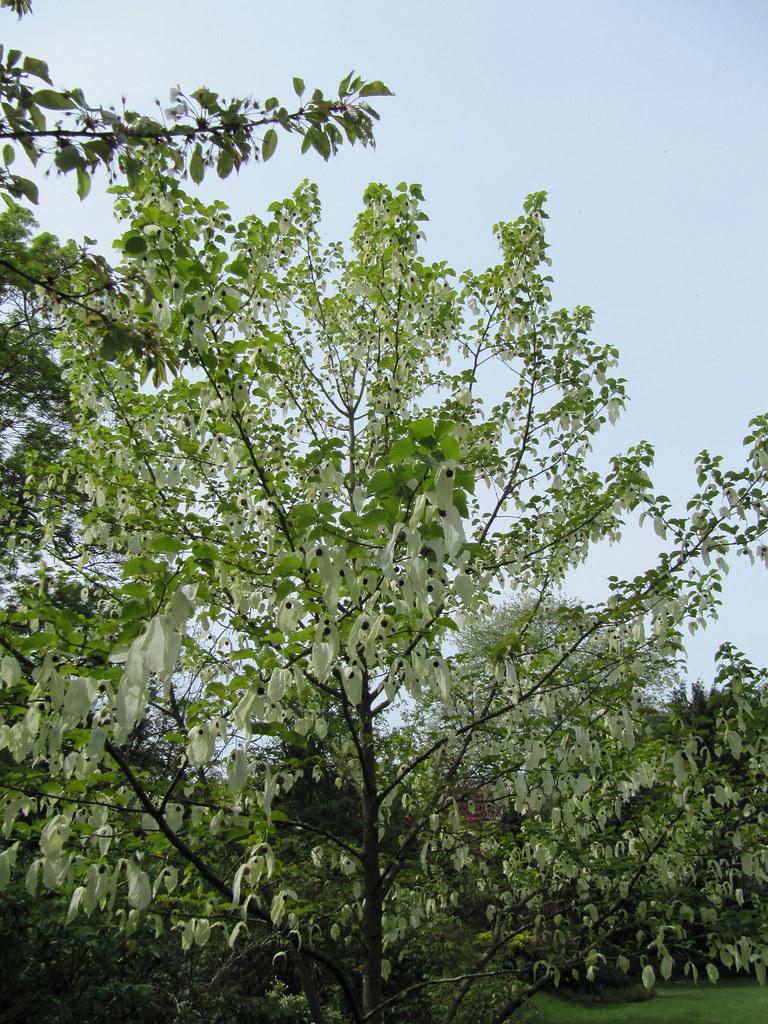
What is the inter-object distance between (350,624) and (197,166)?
177 centimetres

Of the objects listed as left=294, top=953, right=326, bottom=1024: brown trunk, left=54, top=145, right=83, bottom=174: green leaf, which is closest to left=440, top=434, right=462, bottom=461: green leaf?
left=54, top=145, right=83, bottom=174: green leaf

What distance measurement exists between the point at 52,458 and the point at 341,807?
28.3 feet

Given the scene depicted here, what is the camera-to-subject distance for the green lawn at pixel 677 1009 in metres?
11.9

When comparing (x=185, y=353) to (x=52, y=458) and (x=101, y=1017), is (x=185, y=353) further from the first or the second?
(x=52, y=458)

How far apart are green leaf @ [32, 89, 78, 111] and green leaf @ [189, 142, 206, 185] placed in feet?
1.18

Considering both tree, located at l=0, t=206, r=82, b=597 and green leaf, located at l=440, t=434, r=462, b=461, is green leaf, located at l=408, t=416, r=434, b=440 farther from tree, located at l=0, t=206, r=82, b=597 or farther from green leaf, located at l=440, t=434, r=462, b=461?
tree, located at l=0, t=206, r=82, b=597

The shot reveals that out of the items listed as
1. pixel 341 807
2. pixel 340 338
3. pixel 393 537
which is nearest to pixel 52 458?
pixel 341 807

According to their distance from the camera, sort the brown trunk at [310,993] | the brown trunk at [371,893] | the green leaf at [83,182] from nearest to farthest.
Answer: the green leaf at [83,182], the brown trunk at [310,993], the brown trunk at [371,893]

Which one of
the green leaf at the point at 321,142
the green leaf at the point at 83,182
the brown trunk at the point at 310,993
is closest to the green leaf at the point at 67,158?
the green leaf at the point at 83,182

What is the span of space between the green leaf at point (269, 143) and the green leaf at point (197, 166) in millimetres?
200

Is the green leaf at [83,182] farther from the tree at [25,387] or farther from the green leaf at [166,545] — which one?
the tree at [25,387]

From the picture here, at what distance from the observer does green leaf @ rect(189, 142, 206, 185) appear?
221cm

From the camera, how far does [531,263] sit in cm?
570

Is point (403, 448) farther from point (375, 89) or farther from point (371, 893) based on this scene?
point (371, 893)
